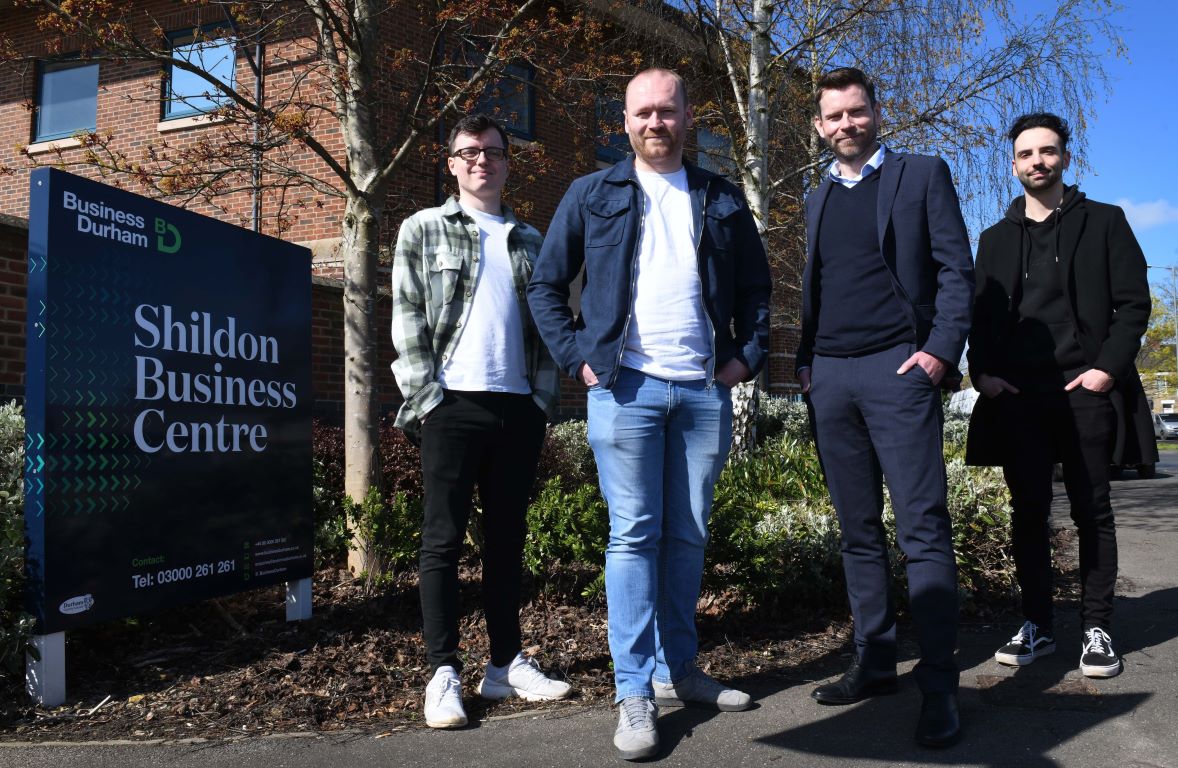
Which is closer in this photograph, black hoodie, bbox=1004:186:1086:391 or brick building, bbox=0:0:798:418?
black hoodie, bbox=1004:186:1086:391

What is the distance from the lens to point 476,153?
11.6ft

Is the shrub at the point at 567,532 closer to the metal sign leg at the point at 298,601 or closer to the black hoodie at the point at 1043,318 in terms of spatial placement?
the metal sign leg at the point at 298,601

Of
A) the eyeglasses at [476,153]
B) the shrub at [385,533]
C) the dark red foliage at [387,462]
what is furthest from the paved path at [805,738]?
the dark red foliage at [387,462]

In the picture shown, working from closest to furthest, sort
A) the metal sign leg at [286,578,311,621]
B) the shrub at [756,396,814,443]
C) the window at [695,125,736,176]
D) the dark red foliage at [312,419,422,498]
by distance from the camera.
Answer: the metal sign leg at [286,578,311,621]
the dark red foliage at [312,419,422,498]
the window at [695,125,736,176]
the shrub at [756,396,814,443]

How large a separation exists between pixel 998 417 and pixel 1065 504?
7.26m

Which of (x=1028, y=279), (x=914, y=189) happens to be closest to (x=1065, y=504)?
(x=1028, y=279)

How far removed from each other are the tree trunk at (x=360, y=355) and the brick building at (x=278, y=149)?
4.24 ft

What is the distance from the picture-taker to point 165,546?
3973 millimetres

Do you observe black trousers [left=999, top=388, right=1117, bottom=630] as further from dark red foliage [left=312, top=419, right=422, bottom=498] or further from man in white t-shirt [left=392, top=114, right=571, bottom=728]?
dark red foliage [left=312, top=419, right=422, bottom=498]

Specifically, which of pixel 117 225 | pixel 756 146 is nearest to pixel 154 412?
pixel 117 225

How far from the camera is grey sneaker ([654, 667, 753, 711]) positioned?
10.8 feet

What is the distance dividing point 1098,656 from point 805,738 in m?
1.41

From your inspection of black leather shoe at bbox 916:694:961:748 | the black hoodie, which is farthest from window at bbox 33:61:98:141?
black leather shoe at bbox 916:694:961:748

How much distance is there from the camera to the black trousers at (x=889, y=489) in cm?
313
